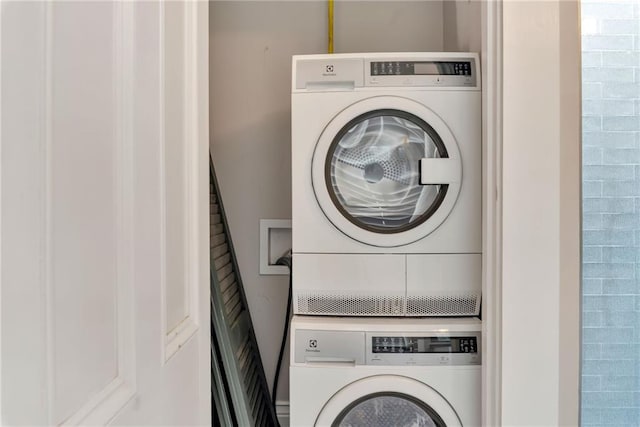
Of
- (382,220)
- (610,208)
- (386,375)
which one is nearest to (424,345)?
(386,375)

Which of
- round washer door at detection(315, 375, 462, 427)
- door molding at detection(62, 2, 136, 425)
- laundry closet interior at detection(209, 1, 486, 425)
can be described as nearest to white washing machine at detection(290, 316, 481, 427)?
round washer door at detection(315, 375, 462, 427)

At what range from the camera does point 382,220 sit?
1402mm

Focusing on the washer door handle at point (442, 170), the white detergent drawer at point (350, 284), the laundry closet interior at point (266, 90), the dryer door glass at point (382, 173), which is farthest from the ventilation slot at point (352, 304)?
the laundry closet interior at point (266, 90)

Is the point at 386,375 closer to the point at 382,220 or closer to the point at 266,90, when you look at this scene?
the point at 382,220

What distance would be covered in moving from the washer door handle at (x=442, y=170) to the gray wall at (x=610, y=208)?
0.34 meters

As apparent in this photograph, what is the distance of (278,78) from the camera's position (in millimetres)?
1882

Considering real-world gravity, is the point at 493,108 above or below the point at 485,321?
above

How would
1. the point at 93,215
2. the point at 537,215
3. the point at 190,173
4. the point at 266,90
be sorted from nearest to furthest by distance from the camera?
1. the point at 93,215
2. the point at 190,173
3. the point at 537,215
4. the point at 266,90

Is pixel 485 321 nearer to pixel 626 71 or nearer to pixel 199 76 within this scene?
pixel 626 71

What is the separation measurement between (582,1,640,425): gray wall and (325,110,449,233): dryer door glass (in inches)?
16.8

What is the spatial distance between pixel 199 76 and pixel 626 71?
1.13 metres

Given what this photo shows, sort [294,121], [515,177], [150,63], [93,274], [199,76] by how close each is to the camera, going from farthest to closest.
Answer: [294,121] → [515,177] → [199,76] → [150,63] → [93,274]

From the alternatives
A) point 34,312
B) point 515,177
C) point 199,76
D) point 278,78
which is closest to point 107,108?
point 34,312

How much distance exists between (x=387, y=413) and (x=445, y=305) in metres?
0.36
